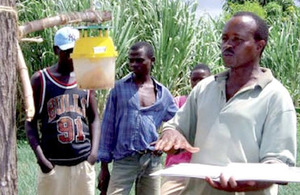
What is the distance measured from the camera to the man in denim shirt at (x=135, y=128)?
4723mm

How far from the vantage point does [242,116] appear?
2.95m

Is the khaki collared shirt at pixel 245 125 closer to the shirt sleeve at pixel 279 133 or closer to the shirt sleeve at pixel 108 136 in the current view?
the shirt sleeve at pixel 279 133

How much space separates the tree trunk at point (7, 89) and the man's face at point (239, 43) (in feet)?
3.38

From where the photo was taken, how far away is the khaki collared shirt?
113 inches

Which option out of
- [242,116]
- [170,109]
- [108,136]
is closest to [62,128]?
[108,136]

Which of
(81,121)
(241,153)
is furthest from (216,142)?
(81,121)

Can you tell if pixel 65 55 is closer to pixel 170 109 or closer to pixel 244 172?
pixel 170 109

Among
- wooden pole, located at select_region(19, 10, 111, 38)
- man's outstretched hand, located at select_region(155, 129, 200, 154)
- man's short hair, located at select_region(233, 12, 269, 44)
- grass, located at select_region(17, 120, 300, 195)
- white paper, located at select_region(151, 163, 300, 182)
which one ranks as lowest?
grass, located at select_region(17, 120, 300, 195)

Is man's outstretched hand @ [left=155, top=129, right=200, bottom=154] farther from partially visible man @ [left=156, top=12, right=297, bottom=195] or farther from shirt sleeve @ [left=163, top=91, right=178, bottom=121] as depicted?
shirt sleeve @ [left=163, top=91, right=178, bottom=121]

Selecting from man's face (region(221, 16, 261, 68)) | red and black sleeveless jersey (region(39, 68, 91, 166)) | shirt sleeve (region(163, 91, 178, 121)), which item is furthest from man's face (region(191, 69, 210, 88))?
man's face (region(221, 16, 261, 68))

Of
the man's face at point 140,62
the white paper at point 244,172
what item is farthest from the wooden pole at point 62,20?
the man's face at point 140,62

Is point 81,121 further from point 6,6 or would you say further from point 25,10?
point 25,10

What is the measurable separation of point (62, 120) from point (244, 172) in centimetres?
193

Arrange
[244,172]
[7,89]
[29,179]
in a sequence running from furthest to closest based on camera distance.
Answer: [29,179] < [244,172] < [7,89]
